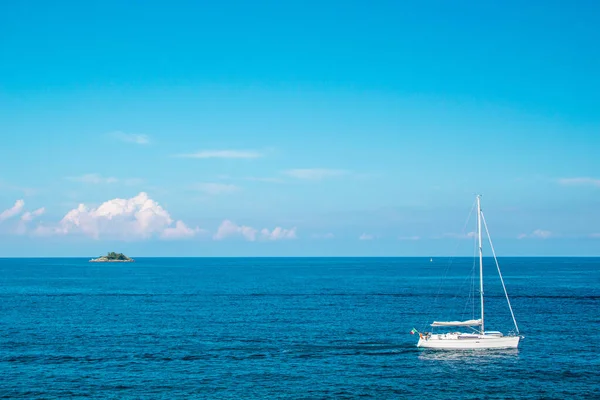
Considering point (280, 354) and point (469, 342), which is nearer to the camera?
point (280, 354)

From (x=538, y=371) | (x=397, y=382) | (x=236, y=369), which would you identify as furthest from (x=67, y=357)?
(x=538, y=371)

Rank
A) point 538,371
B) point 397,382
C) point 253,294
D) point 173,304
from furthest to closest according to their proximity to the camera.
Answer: point 253,294, point 173,304, point 538,371, point 397,382

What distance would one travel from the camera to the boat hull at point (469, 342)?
8506cm

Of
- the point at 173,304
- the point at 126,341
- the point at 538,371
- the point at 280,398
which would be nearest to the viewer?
the point at 280,398

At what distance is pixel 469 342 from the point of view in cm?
8531

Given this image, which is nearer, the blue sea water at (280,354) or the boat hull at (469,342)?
the blue sea water at (280,354)

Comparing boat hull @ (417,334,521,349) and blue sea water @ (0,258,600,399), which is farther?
boat hull @ (417,334,521,349)

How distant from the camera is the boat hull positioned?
85.1 m

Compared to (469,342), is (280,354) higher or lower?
lower

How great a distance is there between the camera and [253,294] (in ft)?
591

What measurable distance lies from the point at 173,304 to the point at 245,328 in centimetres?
4842

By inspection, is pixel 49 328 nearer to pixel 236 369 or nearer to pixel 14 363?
pixel 14 363

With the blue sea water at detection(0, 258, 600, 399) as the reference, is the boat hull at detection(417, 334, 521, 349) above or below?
above

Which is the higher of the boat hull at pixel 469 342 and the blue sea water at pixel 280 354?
the boat hull at pixel 469 342
